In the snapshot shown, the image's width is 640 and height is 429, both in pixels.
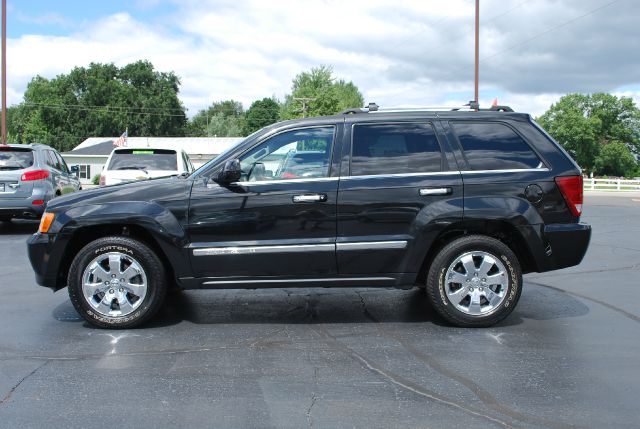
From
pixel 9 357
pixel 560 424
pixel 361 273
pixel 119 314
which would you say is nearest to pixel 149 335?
pixel 119 314

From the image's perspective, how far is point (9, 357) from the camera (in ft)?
16.0

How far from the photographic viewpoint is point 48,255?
562cm

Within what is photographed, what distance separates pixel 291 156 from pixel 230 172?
1.99 feet

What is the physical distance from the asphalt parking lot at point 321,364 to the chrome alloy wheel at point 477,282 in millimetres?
232

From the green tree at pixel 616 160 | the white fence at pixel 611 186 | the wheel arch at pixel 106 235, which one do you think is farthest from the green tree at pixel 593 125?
the wheel arch at pixel 106 235

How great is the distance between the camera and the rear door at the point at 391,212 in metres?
5.53

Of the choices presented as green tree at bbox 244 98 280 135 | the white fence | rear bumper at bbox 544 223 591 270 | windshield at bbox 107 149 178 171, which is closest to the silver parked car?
windshield at bbox 107 149 178 171

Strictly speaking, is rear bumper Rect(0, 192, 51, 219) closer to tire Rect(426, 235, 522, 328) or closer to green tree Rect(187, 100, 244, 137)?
tire Rect(426, 235, 522, 328)

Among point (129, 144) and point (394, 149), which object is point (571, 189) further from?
point (129, 144)

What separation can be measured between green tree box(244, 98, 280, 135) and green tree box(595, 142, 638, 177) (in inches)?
2108

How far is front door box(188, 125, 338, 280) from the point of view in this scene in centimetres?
552

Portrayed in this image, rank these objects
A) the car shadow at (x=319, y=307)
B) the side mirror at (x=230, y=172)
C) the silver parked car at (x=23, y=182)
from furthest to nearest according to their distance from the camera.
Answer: the silver parked car at (x=23, y=182) < the car shadow at (x=319, y=307) < the side mirror at (x=230, y=172)

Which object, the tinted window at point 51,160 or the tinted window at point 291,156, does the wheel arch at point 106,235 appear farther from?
the tinted window at point 51,160

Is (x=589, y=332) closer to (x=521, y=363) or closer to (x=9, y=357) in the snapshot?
(x=521, y=363)
